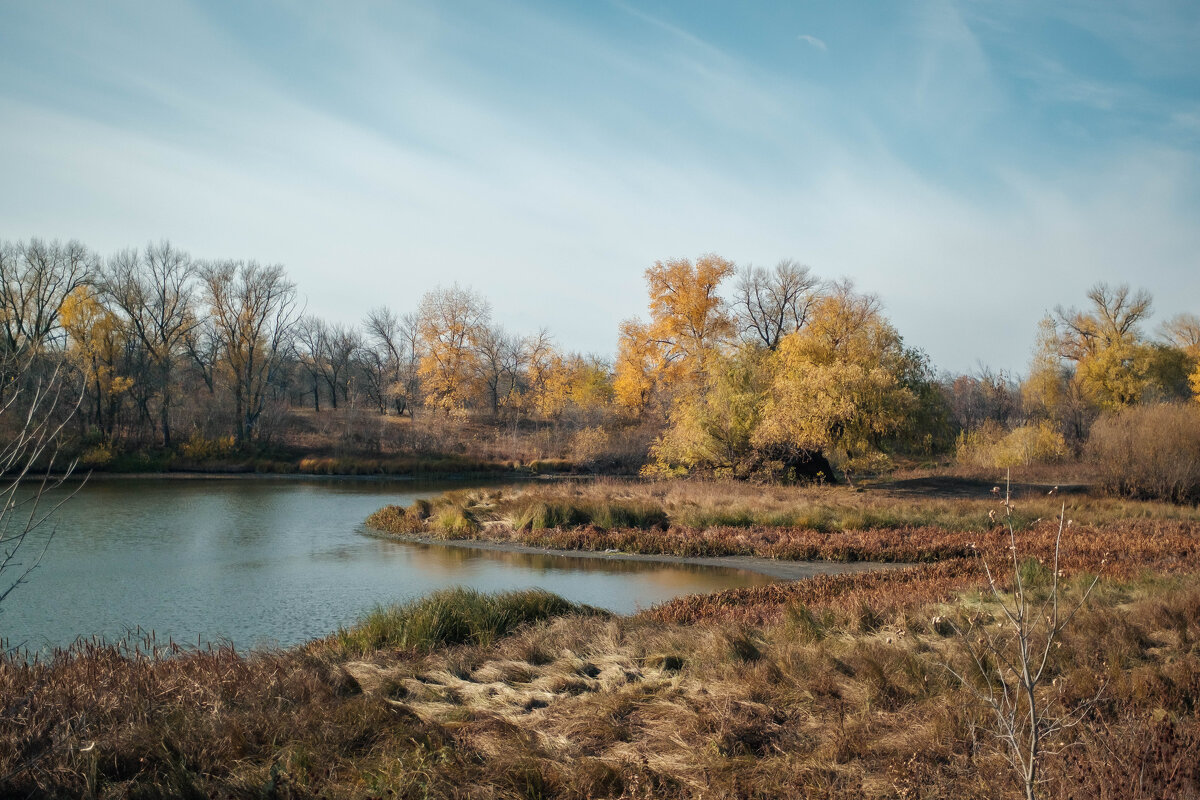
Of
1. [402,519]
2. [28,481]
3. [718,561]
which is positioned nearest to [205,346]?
[28,481]

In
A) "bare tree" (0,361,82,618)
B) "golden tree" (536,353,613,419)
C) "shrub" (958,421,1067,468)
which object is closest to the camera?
"bare tree" (0,361,82,618)

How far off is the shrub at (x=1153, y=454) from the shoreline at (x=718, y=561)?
14053mm

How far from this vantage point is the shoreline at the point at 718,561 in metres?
17.3

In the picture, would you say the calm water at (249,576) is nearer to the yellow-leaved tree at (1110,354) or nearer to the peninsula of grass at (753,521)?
the peninsula of grass at (753,521)

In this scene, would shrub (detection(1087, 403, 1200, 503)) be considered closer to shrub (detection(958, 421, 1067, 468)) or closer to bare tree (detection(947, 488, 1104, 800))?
shrub (detection(958, 421, 1067, 468))

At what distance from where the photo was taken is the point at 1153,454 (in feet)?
85.2

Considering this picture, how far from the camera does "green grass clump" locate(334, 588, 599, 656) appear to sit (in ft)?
28.9

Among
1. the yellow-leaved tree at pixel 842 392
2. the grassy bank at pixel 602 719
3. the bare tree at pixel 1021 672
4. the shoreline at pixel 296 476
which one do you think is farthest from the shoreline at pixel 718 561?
the shoreline at pixel 296 476

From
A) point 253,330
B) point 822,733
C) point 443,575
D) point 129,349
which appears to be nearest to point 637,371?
point 253,330

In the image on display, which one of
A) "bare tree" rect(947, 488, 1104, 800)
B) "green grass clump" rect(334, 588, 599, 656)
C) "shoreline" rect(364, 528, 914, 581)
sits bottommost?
"shoreline" rect(364, 528, 914, 581)

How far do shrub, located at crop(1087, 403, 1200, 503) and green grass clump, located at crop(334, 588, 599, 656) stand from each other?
23902mm

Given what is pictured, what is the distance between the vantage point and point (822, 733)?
5.80m

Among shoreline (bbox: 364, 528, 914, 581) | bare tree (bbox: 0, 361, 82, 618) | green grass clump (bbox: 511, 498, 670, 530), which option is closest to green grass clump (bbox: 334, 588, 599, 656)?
bare tree (bbox: 0, 361, 82, 618)

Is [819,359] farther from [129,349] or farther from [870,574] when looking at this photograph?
[129,349]
